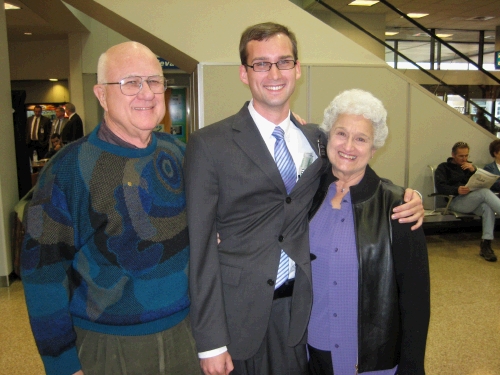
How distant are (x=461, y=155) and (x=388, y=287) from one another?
5075mm

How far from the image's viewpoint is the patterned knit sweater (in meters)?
1.33

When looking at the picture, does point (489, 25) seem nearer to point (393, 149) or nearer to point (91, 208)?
point (393, 149)

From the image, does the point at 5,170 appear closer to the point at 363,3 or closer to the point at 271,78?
the point at 271,78

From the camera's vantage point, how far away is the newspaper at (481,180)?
5496 mm

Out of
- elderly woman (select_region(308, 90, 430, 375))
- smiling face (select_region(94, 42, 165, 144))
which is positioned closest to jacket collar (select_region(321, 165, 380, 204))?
elderly woman (select_region(308, 90, 430, 375))

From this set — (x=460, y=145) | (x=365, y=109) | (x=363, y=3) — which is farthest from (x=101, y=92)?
(x=363, y=3)

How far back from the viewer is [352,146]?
1.64m

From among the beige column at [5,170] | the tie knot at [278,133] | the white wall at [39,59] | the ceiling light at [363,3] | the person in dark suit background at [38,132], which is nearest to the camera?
the tie knot at [278,133]

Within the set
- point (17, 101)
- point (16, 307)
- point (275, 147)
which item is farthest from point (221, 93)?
point (275, 147)

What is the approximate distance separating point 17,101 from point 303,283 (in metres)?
4.63

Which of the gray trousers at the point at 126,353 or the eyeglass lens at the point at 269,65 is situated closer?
the gray trousers at the point at 126,353

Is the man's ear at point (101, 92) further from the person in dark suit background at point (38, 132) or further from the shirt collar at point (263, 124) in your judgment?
the person in dark suit background at point (38, 132)

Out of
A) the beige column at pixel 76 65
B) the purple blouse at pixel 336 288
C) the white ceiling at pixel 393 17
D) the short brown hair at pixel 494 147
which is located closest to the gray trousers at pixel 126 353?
the purple blouse at pixel 336 288

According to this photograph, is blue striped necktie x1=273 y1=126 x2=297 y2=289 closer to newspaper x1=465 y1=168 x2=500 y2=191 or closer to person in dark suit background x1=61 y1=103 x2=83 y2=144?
newspaper x1=465 y1=168 x2=500 y2=191
